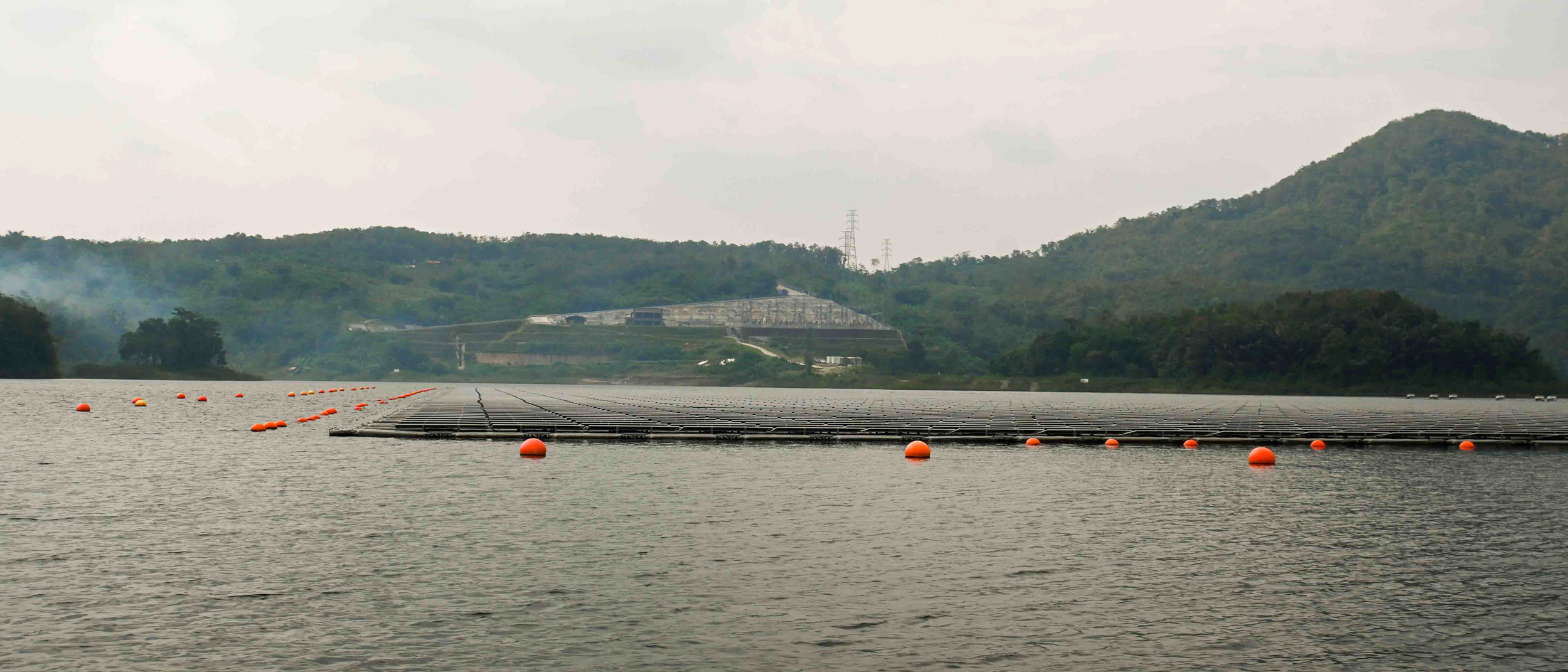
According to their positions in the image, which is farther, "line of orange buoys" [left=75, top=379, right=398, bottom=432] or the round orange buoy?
"line of orange buoys" [left=75, top=379, right=398, bottom=432]

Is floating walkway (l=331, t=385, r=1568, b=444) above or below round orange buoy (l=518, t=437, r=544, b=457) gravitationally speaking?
above

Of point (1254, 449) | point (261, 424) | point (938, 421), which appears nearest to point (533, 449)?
point (261, 424)

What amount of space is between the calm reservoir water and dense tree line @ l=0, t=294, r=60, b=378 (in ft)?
514

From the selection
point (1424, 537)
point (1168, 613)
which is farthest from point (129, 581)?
point (1424, 537)

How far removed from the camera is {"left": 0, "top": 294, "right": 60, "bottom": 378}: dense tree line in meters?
178

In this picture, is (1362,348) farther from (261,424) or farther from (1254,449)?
(261,424)

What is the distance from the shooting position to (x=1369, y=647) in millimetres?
17234

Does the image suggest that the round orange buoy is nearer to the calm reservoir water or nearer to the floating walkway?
the calm reservoir water

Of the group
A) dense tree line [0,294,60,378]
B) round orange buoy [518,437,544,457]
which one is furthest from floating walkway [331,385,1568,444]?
dense tree line [0,294,60,378]

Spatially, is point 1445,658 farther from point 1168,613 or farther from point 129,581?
point 129,581

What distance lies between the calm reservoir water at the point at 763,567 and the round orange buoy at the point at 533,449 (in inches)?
92.2

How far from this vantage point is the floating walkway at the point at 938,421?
5778 centimetres

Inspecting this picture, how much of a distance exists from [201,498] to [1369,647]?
82.7ft

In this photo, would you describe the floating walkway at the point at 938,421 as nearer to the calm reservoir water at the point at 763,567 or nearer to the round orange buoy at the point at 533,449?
the round orange buoy at the point at 533,449
